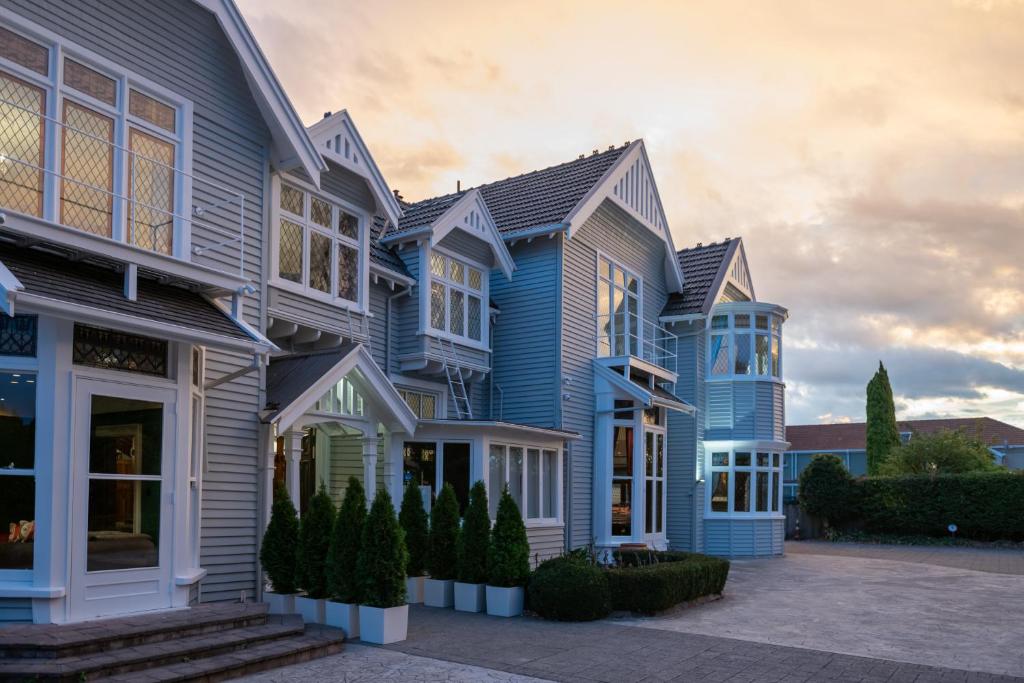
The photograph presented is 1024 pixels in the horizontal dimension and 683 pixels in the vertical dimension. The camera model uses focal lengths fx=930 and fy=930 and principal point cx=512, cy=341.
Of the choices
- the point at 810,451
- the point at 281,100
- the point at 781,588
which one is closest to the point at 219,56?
the point at 281,100

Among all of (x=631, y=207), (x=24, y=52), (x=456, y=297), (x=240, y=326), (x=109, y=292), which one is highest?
(x=631, y=207)

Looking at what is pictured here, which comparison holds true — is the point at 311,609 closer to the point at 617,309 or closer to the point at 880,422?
the point at 617,309

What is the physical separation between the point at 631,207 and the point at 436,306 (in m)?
6.70

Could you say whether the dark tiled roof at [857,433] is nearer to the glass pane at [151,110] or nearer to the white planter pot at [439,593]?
the white planter pot at [439,593]

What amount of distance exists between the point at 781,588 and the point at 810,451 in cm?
4070

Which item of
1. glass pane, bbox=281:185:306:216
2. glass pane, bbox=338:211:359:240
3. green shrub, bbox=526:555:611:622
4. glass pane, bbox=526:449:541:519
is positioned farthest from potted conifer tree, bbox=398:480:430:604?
glass pane, bbox=281:185:306:216

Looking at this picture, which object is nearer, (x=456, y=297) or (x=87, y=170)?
(x=87, y=170)

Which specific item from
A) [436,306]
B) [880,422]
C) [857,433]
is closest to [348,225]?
[436,306]

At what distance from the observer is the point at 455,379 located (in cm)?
1862

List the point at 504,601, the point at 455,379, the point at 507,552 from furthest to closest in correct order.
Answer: the point at 455,379
the point at 507,552
the point at 504,601

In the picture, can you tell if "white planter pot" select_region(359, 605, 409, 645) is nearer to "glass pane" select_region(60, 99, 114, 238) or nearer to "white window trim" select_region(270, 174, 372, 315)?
"white window trim" select_region(270, 174, 372, 315)

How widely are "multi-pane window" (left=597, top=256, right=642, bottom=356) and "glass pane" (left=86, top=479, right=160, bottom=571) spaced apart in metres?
12.5

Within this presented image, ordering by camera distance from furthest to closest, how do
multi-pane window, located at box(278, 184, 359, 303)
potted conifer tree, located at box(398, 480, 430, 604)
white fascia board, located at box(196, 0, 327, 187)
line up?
potted conifer tree, located at box(398, 480, 430, 604), multi-pane window, located at box(278, 184, 359, 303), white fascia board, located at box(196, 0, 327, 187)

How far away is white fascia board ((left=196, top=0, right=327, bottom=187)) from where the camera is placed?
11688 millimetres
